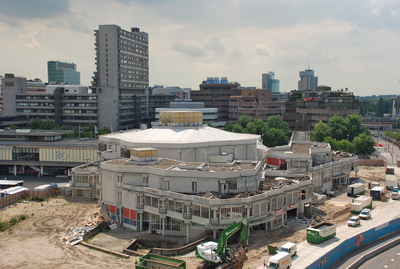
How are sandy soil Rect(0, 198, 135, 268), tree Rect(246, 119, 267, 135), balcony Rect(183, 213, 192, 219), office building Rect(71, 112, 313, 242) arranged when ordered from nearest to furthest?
1. sandy soil Rect(0, 198, 135, 268)
2. office building Rect(71, 112, 313, 242)
3. balcony Rect(183, 213, 192, 219)
4. tree Rect(246, 119, 267, 135)

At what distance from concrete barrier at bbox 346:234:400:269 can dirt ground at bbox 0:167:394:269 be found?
9.01 m

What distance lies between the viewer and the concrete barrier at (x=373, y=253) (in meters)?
52.8

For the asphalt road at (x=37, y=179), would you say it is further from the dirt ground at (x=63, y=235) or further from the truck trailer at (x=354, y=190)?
the truck trailer at (x=354, y=190)

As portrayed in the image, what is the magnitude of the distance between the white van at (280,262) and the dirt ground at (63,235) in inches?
170

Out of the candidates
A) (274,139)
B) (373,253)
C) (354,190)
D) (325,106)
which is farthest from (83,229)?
(325,106)

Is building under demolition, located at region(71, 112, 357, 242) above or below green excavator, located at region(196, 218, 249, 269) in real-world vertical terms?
above

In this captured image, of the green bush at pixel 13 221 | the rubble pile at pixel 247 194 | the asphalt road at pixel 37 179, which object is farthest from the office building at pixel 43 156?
the rubble pile at pixel 247 194

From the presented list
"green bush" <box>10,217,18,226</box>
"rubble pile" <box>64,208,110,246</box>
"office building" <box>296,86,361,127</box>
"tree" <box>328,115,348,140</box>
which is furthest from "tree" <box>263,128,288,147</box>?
"green bush" <box>10,217,18,226</box>

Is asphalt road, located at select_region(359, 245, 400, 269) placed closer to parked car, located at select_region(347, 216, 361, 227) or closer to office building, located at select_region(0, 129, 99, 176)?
parked car, located at select_region(347, 216, 361, 227)

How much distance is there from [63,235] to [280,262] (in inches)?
1432

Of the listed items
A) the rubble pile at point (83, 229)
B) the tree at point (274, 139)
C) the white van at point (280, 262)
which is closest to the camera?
the white van at point (280, 262)

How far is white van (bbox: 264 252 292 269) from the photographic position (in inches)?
1844

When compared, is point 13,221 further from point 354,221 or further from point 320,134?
point 320,134

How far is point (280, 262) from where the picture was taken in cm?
4697
